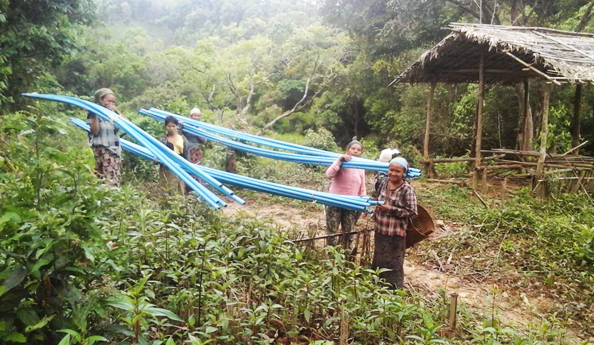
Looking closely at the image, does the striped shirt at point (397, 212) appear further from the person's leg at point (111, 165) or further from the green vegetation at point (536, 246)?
the person's leg at point (111, 165)

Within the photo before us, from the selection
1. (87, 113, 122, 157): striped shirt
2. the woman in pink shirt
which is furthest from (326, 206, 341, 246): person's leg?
(87, 113, 122, 157): striped shirt

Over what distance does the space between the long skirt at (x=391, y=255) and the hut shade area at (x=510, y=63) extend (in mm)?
3192

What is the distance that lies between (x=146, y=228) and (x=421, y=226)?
1.80 m

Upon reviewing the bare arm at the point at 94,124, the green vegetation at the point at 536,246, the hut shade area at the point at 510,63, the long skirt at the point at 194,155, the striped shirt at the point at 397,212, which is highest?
the hut shade area at the point at 510,63

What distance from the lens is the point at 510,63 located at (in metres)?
6.98

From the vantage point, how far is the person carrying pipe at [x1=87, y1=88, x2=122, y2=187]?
331 cm

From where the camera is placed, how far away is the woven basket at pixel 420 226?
280cm

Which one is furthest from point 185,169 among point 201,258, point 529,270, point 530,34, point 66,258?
point 530,34

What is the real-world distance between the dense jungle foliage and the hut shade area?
2.39 ft

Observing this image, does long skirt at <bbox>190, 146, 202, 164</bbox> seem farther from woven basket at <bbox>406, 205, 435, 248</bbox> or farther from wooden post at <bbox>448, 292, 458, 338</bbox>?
wooden post at <bbox>448, 292, 458, 338</bbox>

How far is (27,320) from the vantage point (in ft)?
3.58

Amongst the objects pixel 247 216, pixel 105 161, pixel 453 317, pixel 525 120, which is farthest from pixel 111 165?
pixel 525 120

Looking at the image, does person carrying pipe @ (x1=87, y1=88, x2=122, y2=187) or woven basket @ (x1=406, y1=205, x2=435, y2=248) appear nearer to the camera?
woven basket @ (x1=406, y1=205, x2=435, y2=248)

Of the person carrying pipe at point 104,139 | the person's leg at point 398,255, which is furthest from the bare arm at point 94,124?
the person's leg at point 398,255
